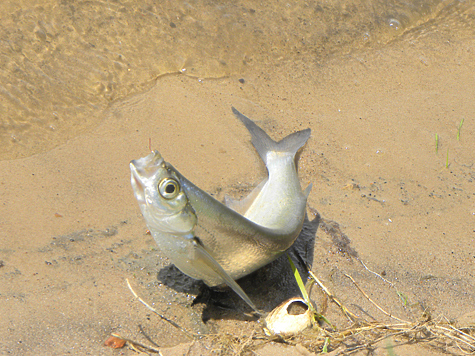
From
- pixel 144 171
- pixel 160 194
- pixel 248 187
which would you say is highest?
pixel 144 171

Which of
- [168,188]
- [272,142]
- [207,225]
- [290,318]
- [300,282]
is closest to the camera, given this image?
[168,188]

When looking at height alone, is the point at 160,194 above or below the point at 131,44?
above

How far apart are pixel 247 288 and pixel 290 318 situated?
0.58 metres

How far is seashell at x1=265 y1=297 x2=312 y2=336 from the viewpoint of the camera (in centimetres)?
296

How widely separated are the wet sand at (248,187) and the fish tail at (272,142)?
0.79 feet

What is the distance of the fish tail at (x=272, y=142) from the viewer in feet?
14.4

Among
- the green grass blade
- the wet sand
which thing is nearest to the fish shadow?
the wet sand

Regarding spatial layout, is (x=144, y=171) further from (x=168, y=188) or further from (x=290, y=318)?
(x=290, y=318)

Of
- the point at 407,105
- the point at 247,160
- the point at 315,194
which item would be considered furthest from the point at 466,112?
the point at 247,160

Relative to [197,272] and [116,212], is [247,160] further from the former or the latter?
[197,272]

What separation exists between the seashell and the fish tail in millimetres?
1568

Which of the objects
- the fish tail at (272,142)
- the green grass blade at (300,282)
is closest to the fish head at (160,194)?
the green grass blade at (300,282)

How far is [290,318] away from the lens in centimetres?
297

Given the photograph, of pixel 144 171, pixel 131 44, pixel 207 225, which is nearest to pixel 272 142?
pixel 207 225
